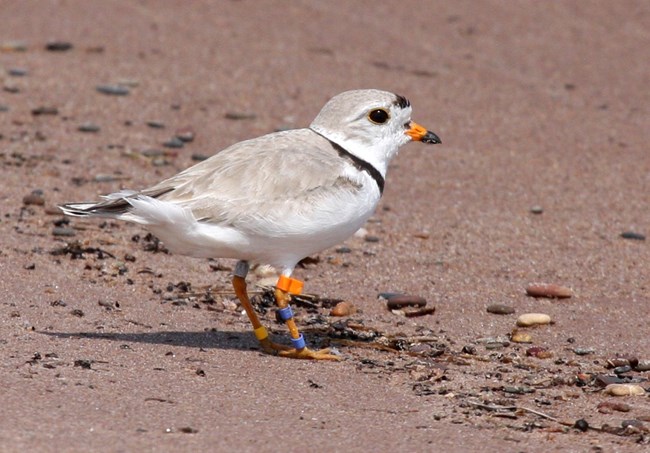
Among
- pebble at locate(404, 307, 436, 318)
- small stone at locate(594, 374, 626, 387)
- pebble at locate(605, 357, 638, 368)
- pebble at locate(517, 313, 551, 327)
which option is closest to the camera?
small stone at locate(594, 374, 626, 387)

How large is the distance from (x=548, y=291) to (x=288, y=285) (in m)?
2.03

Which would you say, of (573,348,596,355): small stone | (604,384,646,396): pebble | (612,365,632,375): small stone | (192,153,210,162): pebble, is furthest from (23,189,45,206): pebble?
(604,384,646,396): pebble

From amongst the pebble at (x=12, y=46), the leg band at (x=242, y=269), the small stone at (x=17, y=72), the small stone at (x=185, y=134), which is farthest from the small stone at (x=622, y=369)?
the pebble at (x=12, y=46)

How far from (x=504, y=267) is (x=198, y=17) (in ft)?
20.6

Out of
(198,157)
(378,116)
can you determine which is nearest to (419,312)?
(378,116)

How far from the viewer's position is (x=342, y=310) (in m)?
6.88

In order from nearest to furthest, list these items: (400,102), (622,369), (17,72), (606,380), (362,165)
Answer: (606,380)
(622,369)
(362,165)
(400,102)
(17,72)

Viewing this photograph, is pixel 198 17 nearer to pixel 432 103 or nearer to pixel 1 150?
pixel 432 103

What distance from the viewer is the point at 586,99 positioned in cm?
1185

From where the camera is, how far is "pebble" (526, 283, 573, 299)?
733 cm

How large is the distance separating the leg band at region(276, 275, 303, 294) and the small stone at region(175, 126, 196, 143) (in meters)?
4.15

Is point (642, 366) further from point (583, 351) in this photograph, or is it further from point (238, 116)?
point (238, 116)

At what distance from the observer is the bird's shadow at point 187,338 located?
19.3ft

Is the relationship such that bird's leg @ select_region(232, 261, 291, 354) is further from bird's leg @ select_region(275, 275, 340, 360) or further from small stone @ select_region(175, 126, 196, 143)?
small stone @ select_region(175, 126, 196, 143)
